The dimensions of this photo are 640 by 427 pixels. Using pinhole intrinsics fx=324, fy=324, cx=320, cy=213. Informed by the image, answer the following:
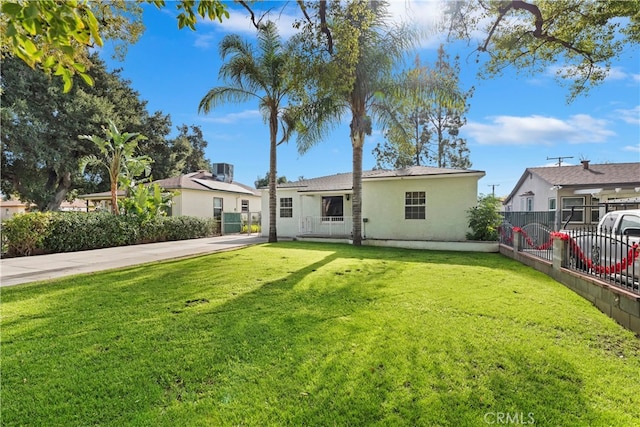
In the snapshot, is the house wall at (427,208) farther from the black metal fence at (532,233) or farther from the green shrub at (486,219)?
the black metal fence at (532,233)

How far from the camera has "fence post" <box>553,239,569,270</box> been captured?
768cm

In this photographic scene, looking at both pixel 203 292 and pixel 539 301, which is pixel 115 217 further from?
pixel 539 301

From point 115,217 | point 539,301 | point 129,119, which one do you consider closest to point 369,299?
point 539,301

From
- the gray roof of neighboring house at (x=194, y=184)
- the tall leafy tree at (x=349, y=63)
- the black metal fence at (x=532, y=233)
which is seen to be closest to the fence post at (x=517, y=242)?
the black metal fence at (x=532, y=233)

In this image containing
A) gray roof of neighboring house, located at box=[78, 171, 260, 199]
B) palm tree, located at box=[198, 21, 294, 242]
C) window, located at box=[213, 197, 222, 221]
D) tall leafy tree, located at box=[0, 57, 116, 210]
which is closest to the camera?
palm tree, located at box=[198, 21, 294, 242]

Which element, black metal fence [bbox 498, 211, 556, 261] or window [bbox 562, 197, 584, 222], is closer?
black metal fence [bbox 498, 211, 556, 261]

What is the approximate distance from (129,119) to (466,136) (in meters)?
33.2

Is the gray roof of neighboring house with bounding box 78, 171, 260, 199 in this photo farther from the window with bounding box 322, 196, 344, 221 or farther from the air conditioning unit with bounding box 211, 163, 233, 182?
the window with bounding box 322, 196, 344, 221

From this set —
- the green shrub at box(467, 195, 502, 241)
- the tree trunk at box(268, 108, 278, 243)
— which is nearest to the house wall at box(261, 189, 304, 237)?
the tree trunk at box(268, 108, 278, 243)

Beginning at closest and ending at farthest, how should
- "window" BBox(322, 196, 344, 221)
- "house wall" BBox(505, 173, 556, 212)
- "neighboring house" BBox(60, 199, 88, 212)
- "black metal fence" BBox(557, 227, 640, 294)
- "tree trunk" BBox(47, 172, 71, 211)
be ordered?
"black metal fence" BBox(557, 227, 640, 294) → "window" BBox(322, 196, 344, 221) → "house wall" BBox(505, 173, 556, 212) → "tree trunk" BBox(47, 172, 71, 211) → "neighboring house" BBox(60, 199, 88, 212)

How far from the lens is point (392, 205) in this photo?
1736 cm

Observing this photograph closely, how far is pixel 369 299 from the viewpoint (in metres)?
5.89

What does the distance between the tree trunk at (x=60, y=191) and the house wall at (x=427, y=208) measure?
24935 millimetres

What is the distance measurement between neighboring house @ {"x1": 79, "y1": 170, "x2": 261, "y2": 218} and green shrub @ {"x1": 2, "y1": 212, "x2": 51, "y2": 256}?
838 centimetres
